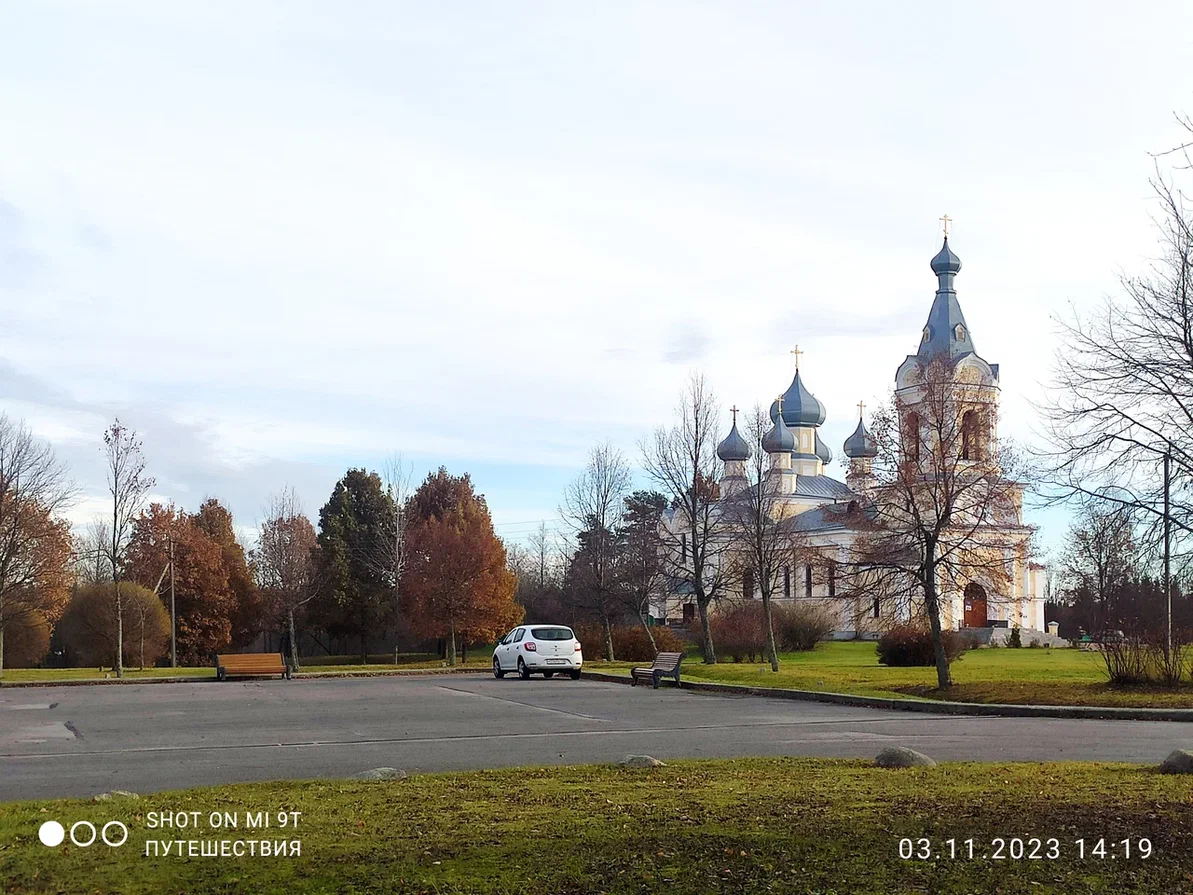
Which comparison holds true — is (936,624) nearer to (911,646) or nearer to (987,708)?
(987,708)

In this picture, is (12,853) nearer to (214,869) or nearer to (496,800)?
(214,869)

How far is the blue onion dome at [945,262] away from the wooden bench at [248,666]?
2024 inches

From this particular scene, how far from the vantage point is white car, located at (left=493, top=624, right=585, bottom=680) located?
3397 cm

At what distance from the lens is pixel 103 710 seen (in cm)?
2256

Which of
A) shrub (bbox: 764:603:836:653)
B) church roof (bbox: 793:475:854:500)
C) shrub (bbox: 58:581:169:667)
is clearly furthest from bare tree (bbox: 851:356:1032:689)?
church roof (bbox: 793:475:854:500)

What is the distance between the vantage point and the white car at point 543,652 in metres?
34.0

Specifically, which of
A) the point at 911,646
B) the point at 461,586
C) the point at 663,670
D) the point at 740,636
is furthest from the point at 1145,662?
the point at 461,586

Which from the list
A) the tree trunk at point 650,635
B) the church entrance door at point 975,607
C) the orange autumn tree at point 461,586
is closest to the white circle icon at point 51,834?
the church entrance door at point 975,607

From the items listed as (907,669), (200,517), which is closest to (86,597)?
(200,517)

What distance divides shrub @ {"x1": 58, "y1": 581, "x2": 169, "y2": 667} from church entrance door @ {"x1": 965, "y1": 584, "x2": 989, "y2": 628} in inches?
1216

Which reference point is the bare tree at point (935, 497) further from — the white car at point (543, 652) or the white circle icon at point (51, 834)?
the white circle icon at point (51, 834)

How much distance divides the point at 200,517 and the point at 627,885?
66295 millimetres

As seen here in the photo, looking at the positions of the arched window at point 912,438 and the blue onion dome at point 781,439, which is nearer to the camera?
the arched window at point 912,438

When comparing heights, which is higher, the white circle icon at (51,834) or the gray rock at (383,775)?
the white circle icon at (51,834)
